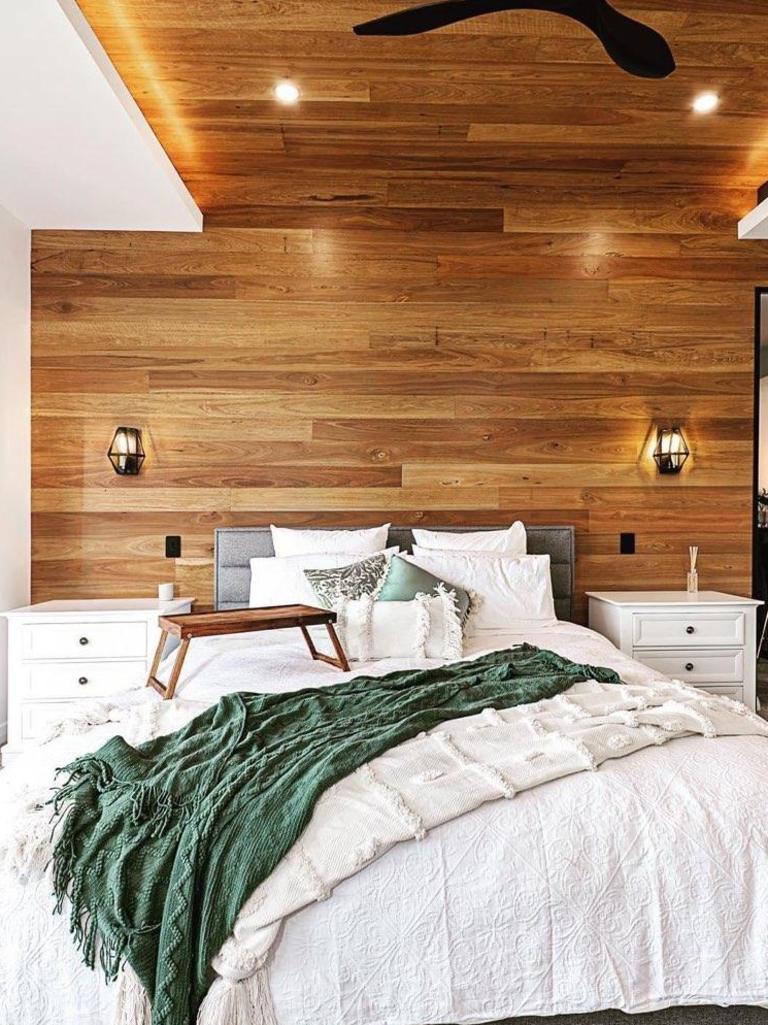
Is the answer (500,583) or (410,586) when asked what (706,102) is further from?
(410,586)

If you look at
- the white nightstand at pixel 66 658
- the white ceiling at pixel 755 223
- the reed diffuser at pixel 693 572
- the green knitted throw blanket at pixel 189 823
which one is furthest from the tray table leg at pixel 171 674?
the white ceiling at pixel 755 223

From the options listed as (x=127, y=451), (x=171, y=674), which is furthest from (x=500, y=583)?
(x=127, y=451)

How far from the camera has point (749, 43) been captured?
2.84 meters

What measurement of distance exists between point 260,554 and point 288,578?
512mm

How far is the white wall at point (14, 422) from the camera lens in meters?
3.64

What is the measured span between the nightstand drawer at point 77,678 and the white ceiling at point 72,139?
2.15 m

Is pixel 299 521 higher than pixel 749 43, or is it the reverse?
pixel 749 43

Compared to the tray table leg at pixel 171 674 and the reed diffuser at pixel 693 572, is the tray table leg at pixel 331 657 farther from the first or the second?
the reed diffuser at pixel 693 572

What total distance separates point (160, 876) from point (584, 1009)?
0.79 m

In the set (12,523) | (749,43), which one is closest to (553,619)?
(749,43)

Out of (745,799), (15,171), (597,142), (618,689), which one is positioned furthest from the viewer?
(597,142)

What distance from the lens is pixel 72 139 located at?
2.97 metres

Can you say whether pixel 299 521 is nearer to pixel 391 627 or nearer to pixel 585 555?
pixel 391 627

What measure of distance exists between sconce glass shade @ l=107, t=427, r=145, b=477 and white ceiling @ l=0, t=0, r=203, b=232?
1068mm
